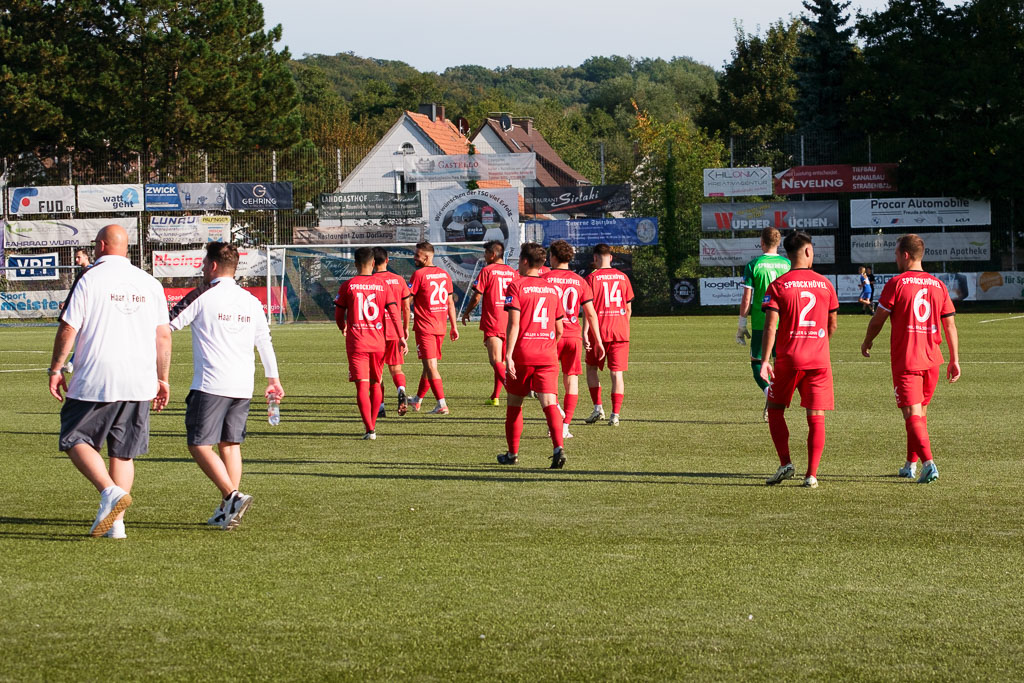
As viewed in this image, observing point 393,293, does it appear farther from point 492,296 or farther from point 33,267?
point 33,267

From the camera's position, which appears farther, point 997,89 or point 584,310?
point 997,89

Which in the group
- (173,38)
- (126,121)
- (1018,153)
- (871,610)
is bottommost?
(871,610)

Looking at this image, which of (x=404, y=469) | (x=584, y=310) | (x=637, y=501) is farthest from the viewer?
(x=584, y=310)

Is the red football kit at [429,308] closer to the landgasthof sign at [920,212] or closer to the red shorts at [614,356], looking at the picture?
the red shorts at [614,356]

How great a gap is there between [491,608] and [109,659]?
172 cm

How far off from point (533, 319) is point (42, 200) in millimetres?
41854

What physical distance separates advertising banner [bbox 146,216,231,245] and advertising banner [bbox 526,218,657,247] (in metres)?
12.1

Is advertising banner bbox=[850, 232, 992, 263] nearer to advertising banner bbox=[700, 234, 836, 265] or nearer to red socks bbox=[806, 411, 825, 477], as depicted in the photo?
advertising banner bbox=[700, 234, 836, 265]

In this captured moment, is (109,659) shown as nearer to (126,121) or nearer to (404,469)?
(404,469)

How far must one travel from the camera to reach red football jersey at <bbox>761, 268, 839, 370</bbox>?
28.0 feet

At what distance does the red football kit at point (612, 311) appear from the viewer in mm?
13031

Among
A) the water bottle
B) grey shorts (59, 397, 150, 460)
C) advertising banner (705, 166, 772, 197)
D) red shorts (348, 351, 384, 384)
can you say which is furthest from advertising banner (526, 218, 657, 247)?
grey shorts (59, 397, 150, 460)

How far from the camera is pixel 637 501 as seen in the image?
8.21 m

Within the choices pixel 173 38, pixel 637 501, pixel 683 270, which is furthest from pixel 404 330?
pixel 173 38
